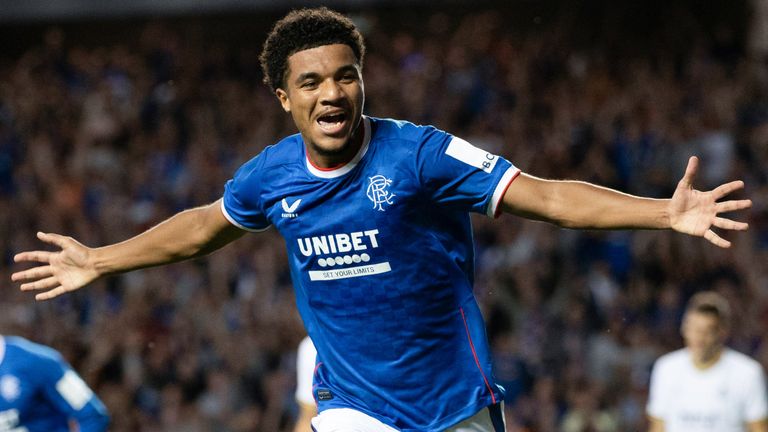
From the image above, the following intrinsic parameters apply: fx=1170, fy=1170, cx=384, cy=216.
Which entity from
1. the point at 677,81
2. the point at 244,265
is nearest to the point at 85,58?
the point at 244,265

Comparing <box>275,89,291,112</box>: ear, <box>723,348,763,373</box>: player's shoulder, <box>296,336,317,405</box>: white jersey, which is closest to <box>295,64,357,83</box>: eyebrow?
<box>275,89,291,112</box>: ear

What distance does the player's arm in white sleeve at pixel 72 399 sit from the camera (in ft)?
18.7

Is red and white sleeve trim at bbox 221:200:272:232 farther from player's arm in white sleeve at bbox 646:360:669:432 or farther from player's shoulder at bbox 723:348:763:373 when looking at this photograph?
player's shoulder at bbox 723:348:763:373

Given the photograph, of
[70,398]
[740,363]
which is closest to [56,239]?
[70,398]

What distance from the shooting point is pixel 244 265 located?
11539 mm

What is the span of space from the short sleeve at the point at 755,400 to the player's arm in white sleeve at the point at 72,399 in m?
4.11

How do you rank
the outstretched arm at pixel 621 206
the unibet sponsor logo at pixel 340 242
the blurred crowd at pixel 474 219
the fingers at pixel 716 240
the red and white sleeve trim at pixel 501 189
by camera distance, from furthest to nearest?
the blurred crowd at pixel 474 219 < the unibet sponsor logo at pixel 340 242 < the red and white sleeve trim at pixel 501 189 < the outstretched arm at pixel 621 206 < the fingers at pixel 716 240

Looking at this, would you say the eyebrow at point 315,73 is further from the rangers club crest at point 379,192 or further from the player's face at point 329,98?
A: the rangers club crest at point 379,192

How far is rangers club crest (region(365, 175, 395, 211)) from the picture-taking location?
3975mm

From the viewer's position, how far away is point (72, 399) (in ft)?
18.7

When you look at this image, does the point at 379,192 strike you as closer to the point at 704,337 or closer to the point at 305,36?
the point at 305,36

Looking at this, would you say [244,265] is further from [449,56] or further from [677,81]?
[677,81]

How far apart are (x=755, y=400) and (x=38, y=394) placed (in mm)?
4435

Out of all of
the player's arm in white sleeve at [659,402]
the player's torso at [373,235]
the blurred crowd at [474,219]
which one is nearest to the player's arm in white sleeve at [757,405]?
the player's arm in white sleeve at [659,402]
